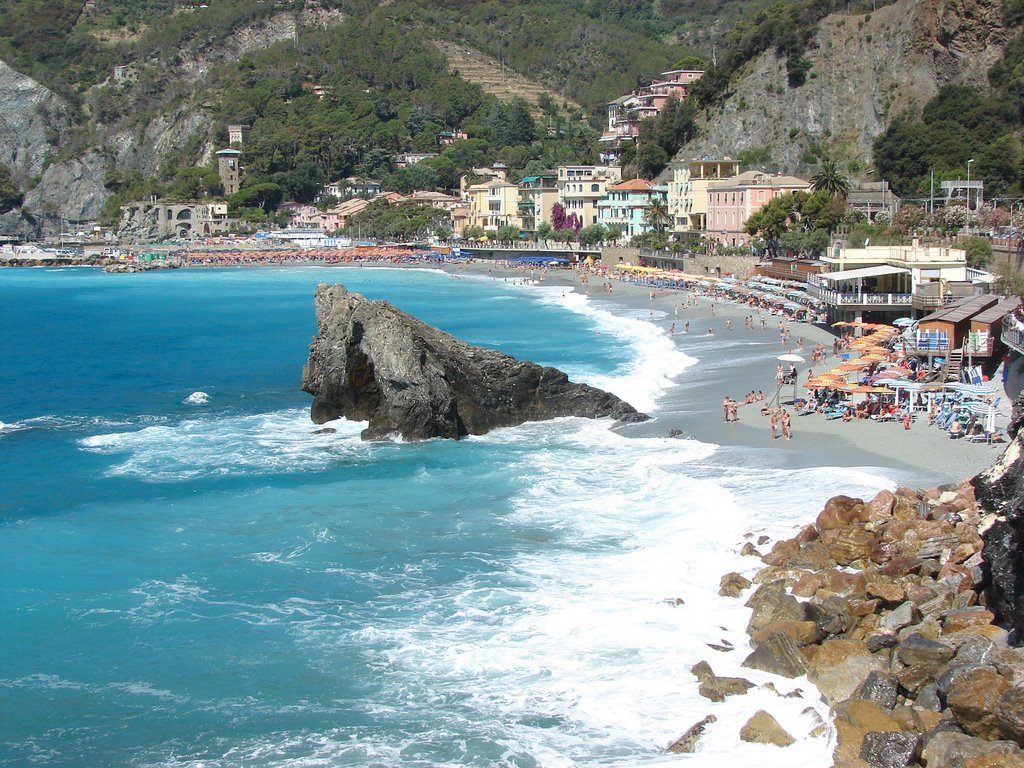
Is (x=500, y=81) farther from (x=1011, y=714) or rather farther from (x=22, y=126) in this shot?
(x=1011, y=714)

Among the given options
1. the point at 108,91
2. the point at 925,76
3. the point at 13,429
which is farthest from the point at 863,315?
the point at 108,91

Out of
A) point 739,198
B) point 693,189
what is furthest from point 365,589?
point 693,189

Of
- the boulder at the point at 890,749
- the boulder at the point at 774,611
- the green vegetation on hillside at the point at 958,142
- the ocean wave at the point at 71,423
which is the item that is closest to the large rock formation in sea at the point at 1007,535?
the boulder at the point at 890,749

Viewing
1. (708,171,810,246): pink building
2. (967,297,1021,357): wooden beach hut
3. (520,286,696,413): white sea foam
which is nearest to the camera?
(967,297,1021,357): wooden beach hut

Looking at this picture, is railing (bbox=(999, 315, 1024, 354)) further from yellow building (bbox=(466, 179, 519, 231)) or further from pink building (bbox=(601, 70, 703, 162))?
pink building (bbox=(601, 70, 703, 162))

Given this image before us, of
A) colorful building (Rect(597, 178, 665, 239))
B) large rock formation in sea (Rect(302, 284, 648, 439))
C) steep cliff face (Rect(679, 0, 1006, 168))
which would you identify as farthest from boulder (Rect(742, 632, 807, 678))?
colorful building (Rect(597, 178, 665, 239))
